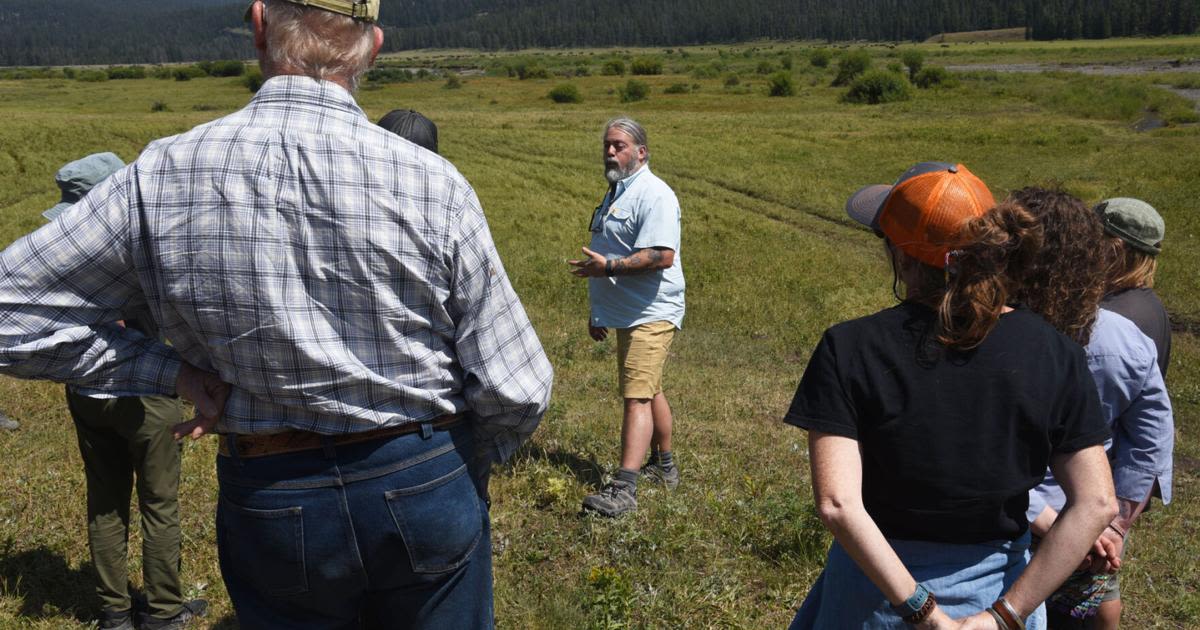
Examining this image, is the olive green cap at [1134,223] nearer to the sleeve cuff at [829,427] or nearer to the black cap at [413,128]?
the sleeve cuff at [829,427]

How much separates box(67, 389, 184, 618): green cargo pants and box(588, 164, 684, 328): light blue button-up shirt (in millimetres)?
2458

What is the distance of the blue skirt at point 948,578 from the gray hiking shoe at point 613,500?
8.81 ft

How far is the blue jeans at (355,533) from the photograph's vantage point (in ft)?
6.89

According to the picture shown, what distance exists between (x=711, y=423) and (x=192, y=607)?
4151mm

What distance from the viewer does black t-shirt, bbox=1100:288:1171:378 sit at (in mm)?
3426

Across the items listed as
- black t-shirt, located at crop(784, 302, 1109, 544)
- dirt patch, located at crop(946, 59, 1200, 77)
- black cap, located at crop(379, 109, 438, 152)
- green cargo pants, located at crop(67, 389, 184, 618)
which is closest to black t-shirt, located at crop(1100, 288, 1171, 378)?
black t-shirt, located at crop(784, 302, 1109, 544)

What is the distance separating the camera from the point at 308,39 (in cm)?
212

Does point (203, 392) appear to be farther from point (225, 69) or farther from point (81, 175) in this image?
point (225, 69)

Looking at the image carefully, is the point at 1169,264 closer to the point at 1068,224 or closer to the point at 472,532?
the point at 1068,224

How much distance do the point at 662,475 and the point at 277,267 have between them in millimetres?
3992

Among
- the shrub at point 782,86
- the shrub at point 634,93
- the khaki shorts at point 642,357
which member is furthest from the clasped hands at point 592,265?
the shrub at point 782,86

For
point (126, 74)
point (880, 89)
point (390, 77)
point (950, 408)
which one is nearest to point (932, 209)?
point (950, 408)

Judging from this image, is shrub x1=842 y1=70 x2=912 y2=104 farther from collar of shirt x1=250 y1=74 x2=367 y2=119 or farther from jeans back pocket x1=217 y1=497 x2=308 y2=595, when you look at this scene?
jeans back pocket x1=217 y1=497 x2=308 y2=595

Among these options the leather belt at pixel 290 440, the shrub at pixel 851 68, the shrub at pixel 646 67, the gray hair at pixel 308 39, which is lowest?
the leather belt at pixel 290 440
